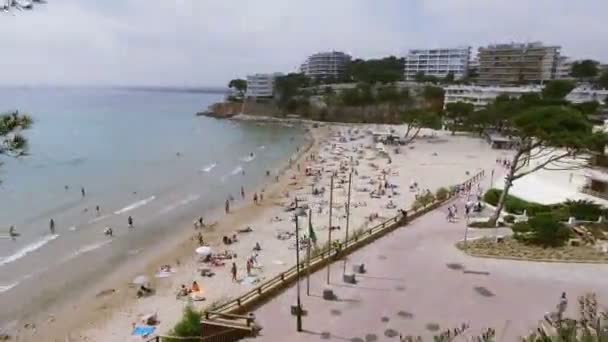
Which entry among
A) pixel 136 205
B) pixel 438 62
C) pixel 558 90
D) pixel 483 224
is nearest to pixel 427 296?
pixel 483 224

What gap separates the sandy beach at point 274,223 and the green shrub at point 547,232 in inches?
336

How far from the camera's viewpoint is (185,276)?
21328 millimetres

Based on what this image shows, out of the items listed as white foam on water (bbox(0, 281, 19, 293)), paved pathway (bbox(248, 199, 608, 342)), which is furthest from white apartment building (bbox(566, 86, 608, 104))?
white foam on water (bbox(0, 281, 19, 293))

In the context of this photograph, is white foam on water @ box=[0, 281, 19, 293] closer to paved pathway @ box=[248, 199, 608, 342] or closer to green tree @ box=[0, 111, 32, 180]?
paved pathway @ box=[248, 199, 608, 342]

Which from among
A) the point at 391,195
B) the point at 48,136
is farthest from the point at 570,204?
the point at 48,136

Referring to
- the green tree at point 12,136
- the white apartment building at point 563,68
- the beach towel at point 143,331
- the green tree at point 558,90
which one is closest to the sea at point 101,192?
the green tree at point 12,136

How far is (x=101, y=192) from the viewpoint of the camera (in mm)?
38969

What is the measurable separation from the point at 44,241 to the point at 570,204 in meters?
26.9

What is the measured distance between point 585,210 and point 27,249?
2738 centimetres

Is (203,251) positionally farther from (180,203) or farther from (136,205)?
(136,205)

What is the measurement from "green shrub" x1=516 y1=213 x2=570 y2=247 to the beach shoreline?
14.8 meters

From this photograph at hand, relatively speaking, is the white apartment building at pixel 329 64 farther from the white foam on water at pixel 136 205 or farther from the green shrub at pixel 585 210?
the green shrub at pixel 585 210

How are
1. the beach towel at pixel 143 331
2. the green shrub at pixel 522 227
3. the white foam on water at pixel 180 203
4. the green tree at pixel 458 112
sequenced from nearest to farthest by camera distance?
the beach towel at pixel 143 331 → the green shrub at pixel 522 227 → the white foam on water at pixel 180 203 → the green tree at pixel 458 112

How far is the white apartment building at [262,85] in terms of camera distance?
→ 411ft
